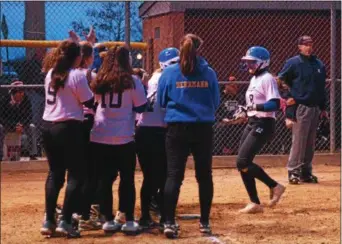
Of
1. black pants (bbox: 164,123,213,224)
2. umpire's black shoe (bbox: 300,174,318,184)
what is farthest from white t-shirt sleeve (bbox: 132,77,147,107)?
umpire's black shoe (bbox: 300,174,318,184)

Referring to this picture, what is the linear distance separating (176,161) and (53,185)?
3.73ft

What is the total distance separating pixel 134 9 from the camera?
12812 millimetres

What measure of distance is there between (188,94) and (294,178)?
4.09 meters

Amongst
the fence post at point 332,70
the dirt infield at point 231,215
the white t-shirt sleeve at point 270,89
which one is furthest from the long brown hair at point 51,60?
the fence post at point 332,70

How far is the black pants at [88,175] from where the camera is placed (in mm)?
7367

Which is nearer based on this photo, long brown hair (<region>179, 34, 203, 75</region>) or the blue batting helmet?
long brown hair (<region>179, 34, 203, 75</region>)

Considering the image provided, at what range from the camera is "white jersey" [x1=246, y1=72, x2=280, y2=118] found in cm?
838

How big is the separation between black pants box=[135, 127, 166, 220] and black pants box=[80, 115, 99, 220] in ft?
1.72

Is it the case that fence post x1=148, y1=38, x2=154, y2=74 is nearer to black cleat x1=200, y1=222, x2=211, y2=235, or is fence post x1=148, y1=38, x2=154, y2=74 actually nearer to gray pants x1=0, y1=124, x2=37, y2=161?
gray pants x1=0, y1=124, x2=37, y2=161

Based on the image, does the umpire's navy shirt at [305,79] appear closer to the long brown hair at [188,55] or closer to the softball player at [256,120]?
the softball player at [256,120]

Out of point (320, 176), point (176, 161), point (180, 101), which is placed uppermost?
point (180, 101)

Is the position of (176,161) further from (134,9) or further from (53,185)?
(134,9)

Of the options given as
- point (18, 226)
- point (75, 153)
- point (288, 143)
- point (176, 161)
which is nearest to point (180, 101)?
point (176, 161)

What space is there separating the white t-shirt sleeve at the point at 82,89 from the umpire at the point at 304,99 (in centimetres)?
445
